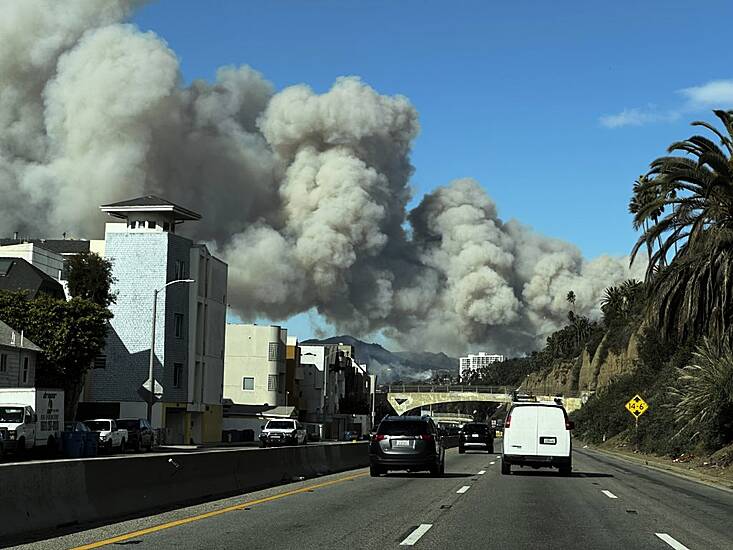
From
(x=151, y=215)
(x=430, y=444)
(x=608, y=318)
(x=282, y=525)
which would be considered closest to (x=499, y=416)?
(x=608, y=318)

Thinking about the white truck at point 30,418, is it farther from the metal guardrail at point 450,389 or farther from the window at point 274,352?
the metal guardrail at point 450,389

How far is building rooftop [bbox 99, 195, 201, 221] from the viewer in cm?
8069

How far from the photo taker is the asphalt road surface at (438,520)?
40.9 feet

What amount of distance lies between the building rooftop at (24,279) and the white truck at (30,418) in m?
26.6

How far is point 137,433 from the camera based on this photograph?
4816 centimetres

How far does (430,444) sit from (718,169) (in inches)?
589

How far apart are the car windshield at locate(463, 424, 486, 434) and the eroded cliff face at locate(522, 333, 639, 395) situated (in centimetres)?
3018

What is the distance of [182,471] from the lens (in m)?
17.8

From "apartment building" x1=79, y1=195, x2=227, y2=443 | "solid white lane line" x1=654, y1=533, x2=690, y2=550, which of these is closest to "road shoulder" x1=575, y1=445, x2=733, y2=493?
"solid white lane line" x1=654, y1=533, x2=690, y2=550

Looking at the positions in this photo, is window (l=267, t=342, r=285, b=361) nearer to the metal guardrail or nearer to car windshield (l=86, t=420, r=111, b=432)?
the metal guardrail

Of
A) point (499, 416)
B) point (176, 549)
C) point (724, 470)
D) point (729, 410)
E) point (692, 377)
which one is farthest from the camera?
point (499, 416)

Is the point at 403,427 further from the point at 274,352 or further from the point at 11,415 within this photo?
the point at 274,352

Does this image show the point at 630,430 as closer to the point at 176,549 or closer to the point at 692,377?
the point at 692,377

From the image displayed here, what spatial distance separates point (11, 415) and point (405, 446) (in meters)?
18.5
